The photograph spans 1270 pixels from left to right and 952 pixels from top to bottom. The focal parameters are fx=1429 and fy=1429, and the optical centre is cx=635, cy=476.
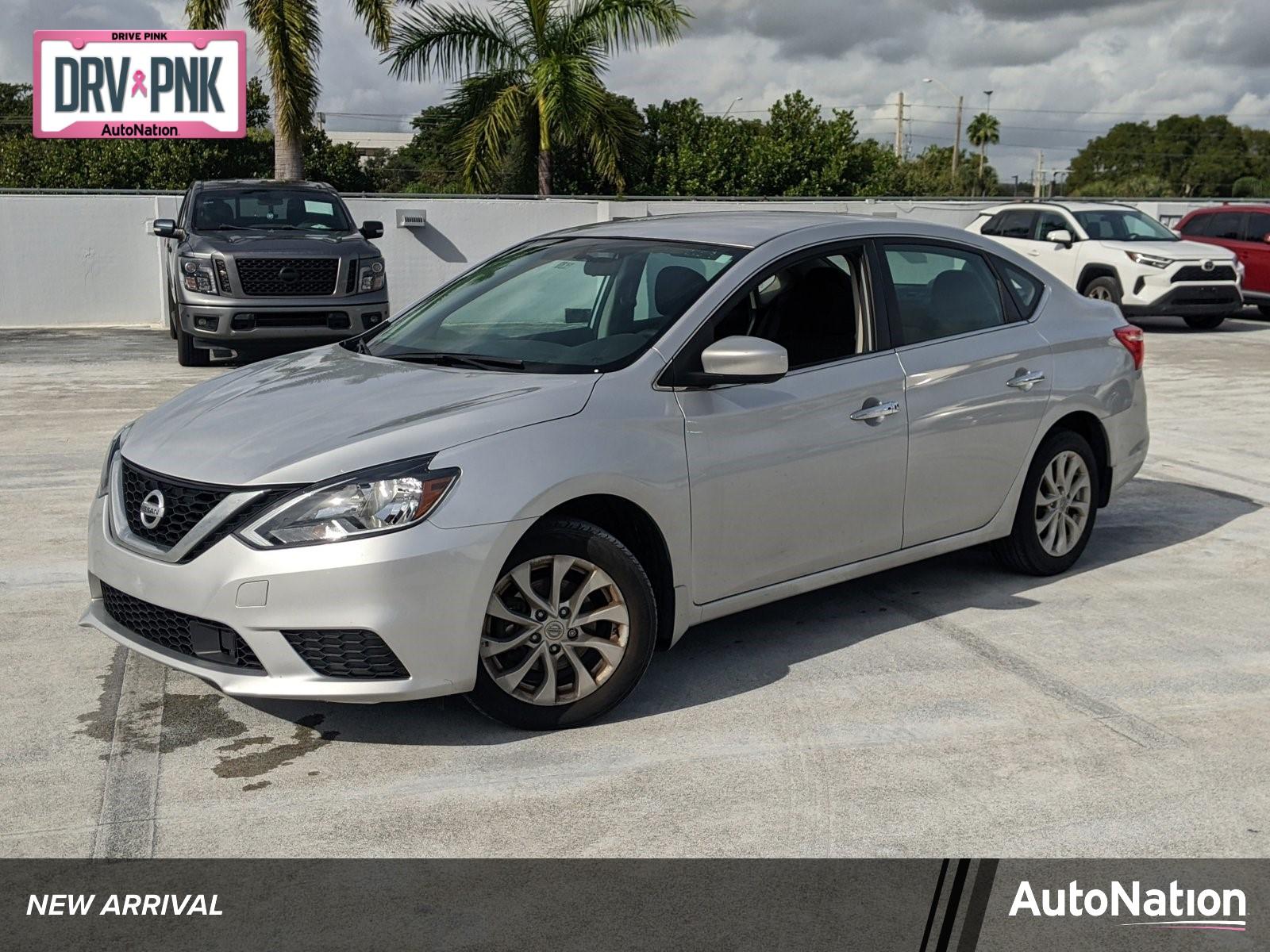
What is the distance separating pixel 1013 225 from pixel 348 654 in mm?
17673

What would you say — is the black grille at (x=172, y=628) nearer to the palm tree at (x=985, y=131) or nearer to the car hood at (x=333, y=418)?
the car hood at (x=333, y=418)

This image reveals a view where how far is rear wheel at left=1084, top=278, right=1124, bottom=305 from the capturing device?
735 inches

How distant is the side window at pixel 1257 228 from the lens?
1984 cm

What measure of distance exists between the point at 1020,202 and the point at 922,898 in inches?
725

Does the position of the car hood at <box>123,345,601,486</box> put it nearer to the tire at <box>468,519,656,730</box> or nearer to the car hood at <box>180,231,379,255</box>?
the tire at <box>468,519,656,730</box>

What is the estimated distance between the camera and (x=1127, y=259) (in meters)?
18.6

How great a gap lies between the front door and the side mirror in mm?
148

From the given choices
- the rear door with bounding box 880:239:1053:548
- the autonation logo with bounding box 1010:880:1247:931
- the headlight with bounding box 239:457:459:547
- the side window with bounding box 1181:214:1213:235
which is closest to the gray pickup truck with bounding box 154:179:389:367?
the rear door with bounding box 880:239:1053:548

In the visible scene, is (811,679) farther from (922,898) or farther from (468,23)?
(468,23)

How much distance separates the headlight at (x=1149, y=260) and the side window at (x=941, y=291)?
13398 mm

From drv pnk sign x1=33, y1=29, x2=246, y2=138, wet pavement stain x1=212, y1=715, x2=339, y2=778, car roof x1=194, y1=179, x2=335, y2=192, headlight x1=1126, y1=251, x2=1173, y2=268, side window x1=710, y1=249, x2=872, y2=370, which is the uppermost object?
drv pnk sign x1=33, y1=29, x2=246, y2=138

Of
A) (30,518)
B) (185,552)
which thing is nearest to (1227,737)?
(185,552)

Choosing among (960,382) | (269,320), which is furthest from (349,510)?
(269,320)

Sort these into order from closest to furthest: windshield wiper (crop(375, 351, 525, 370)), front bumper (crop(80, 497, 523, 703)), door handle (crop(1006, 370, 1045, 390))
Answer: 1. front bumper (crop(80, 497, 523, 703))
2. windshield wiper (crop(375, 351, 525, 370))
3. door handle (crop(1006, 370, 1045, 390))
